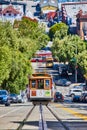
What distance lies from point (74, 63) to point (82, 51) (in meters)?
12.9

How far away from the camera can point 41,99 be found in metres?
61.8

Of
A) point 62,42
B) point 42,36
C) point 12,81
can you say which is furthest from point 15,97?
point 42,36

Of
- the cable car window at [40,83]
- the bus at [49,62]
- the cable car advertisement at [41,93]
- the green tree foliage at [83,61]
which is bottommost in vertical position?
the bus at [49,62]

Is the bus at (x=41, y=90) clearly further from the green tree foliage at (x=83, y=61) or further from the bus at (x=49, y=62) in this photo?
the bus at (x=49, y=62)

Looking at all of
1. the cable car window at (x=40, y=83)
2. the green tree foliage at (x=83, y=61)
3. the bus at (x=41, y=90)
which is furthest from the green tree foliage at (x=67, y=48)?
the bus at (x=41, y=90)

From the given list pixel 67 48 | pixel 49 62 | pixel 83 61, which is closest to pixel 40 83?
pixel 83 61

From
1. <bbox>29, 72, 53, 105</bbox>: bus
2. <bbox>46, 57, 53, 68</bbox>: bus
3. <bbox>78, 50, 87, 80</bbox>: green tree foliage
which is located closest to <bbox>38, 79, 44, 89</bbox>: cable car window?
<bbox>29, 72, 53, 105</bbox>: bus

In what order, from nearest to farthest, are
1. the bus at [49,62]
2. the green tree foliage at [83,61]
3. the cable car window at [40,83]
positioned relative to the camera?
the cable car window at [40,83] < the green tree foliage at [83,61] < the bus at [49,62]

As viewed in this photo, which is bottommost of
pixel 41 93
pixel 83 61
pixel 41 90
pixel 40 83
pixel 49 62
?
pixel 49 62

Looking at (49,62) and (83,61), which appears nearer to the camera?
(83,61)

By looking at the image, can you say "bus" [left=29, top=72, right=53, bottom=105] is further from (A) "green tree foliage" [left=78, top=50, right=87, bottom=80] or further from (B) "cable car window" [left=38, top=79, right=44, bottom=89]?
(A) "green tree foliage" [left=78, top=50, right=87, bottom=80]

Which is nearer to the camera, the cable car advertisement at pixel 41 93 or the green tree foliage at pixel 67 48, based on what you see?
the cable car advertisement at pixel 41 93

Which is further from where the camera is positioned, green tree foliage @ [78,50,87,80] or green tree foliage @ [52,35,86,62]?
green tree foliage @ [52,35,86,62]

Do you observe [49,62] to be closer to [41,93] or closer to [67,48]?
[67,48]
